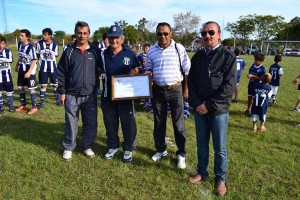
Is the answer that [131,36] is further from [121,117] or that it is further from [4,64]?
[121,117]

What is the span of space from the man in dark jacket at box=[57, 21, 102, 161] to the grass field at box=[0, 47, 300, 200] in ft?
1.32

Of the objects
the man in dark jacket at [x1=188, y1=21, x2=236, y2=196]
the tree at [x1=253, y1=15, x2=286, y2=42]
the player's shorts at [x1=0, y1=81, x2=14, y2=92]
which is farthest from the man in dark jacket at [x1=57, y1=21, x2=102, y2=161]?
the tree at [x1=253, y1=15, x2=286, y2=42]

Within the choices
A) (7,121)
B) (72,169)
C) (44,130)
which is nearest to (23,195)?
(72,169)

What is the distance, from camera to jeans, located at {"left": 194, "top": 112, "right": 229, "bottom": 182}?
3.51m

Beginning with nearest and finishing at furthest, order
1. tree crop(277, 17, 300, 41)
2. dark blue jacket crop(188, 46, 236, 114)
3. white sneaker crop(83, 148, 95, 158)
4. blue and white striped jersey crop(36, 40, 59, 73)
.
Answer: dark blue jacket crop(188, 46, 236, 114) < white sneaker crop(83, 148, 95, 158) < blue and white striped jersey crop(36, 40, 59, 73) < tree crop(277, 17, 300, 41)

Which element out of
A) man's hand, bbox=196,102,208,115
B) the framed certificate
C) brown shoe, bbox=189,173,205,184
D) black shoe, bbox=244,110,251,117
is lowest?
black shoe, bbox=244,110,251,117

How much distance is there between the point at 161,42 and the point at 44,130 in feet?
11.5

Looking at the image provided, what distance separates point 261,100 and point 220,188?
3386 mm

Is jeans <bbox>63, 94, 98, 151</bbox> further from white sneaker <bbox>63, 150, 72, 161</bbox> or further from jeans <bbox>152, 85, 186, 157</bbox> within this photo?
jeans <bbox>152, 85, 186, 157</bbox>

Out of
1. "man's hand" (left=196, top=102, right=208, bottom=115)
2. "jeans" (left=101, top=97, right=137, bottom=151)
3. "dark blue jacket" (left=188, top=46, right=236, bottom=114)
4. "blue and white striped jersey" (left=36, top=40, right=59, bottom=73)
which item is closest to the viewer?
"dark blue jacket" (left=188, top=46, right=236, bottom=114)

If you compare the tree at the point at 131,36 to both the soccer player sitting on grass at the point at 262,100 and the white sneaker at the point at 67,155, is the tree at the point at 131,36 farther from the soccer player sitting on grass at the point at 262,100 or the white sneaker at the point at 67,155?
the white sneaker at the point at 67,155

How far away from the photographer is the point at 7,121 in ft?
21.8

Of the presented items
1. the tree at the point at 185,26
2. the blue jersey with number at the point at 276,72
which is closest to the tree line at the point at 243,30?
the tree at the point at 185,26

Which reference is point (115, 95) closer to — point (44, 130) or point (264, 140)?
point (44, 130)
